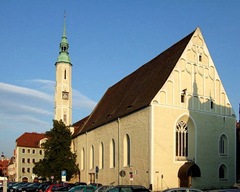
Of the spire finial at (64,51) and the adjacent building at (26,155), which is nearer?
the spire finial at (64,51)

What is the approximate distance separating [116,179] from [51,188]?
1320 cm

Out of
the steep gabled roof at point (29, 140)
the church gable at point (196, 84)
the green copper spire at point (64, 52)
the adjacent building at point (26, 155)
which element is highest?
the green copper spire at point (64, 52)

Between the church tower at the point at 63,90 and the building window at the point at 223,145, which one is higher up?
the church tower at the point at 63,90

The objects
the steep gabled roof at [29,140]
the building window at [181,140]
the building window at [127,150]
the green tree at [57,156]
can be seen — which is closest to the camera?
the building window at [181,140]

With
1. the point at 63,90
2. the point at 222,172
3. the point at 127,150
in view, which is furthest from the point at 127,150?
the point at 63,90

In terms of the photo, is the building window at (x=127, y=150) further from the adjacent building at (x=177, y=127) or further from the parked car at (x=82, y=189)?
the parked car at (x=82, y=189)

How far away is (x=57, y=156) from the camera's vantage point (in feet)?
177

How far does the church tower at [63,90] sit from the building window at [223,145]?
3541 cm

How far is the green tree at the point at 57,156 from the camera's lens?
52.9 metres

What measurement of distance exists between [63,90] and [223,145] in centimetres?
3707

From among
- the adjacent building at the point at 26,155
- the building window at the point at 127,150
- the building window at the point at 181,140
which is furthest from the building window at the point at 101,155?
the adjacent building at the point at 26,155

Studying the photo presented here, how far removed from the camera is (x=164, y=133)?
120 feet

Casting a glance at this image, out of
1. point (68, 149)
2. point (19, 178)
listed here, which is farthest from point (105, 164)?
point (19, 178)

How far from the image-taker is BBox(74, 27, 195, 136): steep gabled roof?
39.2m
